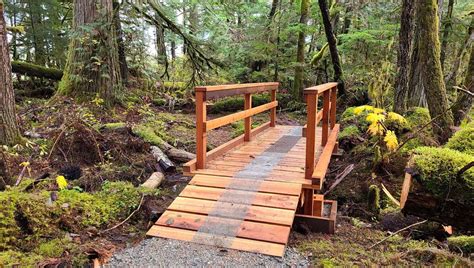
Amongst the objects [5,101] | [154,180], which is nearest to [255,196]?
[154,180]

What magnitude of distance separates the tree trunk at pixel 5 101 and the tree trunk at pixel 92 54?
2.69 m

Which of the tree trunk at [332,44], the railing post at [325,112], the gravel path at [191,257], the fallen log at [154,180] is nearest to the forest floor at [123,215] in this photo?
the gravel path at [191,257]

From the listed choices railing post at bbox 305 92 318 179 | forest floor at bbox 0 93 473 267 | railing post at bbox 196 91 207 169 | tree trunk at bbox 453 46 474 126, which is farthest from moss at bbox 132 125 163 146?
tree trunk at bbox 453 46 474 126

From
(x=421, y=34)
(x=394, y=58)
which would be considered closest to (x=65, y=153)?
(x=421, y=34)

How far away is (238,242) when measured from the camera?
339 cm

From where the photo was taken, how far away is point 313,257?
11.1 feet

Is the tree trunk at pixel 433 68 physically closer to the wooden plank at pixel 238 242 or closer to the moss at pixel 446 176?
the moss at pixel 446 176

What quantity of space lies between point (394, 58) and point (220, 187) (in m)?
10.2

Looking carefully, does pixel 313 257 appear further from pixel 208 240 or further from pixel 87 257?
pixel 87 257

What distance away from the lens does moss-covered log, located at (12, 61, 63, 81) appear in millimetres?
10398

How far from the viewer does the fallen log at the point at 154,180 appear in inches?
204

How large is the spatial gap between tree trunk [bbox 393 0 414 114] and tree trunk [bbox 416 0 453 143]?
117 centimetres

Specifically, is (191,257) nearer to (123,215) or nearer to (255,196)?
(255,196)

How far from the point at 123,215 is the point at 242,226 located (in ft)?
5.07
